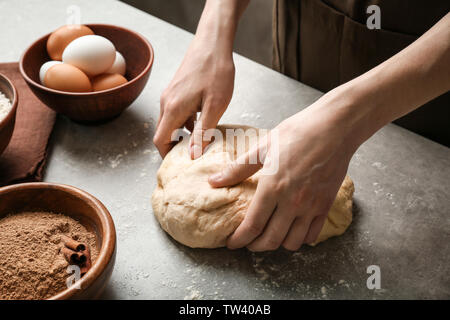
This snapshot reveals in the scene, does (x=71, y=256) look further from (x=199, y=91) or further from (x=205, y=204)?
(x=199, y=91)

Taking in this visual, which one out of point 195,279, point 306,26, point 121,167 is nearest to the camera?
point 195,279

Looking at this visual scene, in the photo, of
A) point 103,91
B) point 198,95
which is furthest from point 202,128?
point 103,91

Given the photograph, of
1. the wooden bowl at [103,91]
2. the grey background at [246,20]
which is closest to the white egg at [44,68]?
the wooden bowl at [103,91]

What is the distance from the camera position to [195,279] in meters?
1.04

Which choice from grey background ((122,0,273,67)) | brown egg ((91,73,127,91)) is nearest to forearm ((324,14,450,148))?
brown egg ((91,73,127,91))

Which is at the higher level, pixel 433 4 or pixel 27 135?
pixel 433 4

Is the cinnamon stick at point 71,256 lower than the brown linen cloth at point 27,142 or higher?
higher

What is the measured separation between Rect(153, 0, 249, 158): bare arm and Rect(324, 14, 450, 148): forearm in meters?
0.34

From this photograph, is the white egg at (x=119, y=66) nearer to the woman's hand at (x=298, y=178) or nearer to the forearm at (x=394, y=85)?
the woman's hand at (x=298, y=178)

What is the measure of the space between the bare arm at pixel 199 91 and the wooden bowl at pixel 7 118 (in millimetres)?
367

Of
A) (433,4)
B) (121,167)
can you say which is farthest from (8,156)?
(433,4)

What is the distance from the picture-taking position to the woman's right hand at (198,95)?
118 centimetres

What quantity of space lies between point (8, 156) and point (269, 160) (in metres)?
0.79
